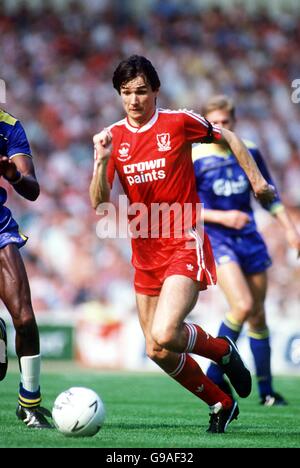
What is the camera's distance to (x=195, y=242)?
20.6ft

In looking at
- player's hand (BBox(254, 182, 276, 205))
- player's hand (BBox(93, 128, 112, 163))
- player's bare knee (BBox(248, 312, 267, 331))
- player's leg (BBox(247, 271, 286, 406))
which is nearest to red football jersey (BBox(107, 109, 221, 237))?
player's hand (BBox(254, 182, 276, 205))

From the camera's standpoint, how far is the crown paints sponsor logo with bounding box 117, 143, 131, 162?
20.8 feet

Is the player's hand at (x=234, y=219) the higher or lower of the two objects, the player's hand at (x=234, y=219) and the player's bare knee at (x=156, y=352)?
the higher

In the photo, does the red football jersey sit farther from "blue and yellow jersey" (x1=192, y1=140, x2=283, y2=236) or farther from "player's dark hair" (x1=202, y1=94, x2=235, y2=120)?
"blue and yellow jersey" (x1=192, y1=140, x2=283, y2=236)

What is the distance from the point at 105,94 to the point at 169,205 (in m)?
12.7

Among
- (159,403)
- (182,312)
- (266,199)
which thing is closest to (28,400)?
(182,312)

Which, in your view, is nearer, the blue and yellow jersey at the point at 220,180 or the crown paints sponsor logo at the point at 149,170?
the crown paints sponsor logo at the point at 149,170

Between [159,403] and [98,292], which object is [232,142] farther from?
[98,292]

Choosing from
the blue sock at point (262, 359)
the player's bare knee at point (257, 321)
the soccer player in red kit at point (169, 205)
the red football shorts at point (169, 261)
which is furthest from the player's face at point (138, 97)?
the blue sock at point (262, 359)

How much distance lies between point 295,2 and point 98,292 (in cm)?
768

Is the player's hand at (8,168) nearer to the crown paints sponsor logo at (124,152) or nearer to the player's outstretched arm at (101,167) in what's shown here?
the player's outstretched arm at (101,167)

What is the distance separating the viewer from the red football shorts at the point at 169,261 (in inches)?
244

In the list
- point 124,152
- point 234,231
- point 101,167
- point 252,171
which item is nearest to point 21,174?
point 101,167

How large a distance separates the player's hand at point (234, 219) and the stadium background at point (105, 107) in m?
6.36
